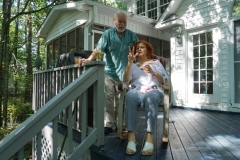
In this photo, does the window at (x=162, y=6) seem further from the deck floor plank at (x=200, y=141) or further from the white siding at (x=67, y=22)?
the deck floor plank at (x=200, y=141)

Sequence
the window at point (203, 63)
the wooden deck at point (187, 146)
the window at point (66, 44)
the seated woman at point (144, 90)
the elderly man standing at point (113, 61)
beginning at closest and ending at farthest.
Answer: the wooden deck at point (187, 146) → the seated woman at point (144, 90) → the elderly man standing at point (113, 61) → the window at point (203, 63) → the window at point (66, 44)

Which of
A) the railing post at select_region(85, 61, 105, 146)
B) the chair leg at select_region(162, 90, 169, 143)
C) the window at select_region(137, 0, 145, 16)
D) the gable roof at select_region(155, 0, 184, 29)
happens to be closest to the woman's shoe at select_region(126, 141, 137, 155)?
the railing post at select_region(85, 61, 105, 146)

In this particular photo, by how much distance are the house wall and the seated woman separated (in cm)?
285

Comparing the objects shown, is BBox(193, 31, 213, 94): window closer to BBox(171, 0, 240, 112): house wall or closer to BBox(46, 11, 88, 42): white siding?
BBox(171, 0, 240, 112): house wall

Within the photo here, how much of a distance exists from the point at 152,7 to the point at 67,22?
3.35 m

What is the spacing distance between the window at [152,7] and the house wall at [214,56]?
2065mm

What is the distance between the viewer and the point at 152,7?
7867mm

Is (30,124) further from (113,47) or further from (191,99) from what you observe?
(191,99)

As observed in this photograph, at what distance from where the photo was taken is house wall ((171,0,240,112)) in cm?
437

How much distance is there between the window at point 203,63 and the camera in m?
4.72

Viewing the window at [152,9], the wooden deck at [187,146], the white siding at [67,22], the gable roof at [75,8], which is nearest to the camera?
the wooden deck at [187,146]

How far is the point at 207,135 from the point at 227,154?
2.20 ft

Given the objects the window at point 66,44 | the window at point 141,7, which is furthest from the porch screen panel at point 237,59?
the window at point 141,7

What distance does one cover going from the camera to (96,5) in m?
5.50
